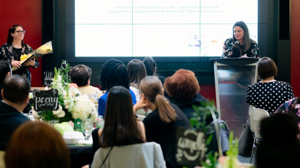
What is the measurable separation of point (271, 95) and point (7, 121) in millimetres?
2912

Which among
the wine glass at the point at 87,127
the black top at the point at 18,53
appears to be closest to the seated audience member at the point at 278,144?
the wine glass at the point at 87,127

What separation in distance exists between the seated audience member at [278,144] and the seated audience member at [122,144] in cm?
124

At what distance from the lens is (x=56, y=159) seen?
109 cm

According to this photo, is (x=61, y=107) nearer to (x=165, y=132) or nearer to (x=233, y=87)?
(x=165, y=132)

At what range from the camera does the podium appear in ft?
16.5

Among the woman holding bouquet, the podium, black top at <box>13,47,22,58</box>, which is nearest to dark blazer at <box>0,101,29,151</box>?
the podium

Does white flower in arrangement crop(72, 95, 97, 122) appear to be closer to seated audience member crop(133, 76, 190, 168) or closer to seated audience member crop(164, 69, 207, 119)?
seated audience member crop(133, 76, 190, 168)

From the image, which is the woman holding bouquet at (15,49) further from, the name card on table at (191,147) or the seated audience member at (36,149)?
the seated audience member at (36,149)

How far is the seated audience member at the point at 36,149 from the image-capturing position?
41.9 inches

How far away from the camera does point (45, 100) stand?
291cm

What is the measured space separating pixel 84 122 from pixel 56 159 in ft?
6.56

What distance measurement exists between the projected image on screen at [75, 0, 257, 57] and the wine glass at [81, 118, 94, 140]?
3706mm

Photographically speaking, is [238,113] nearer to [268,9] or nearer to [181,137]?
[268,9]

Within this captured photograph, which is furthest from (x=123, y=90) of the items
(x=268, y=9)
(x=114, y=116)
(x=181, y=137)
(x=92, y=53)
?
(x=268, y=9)
